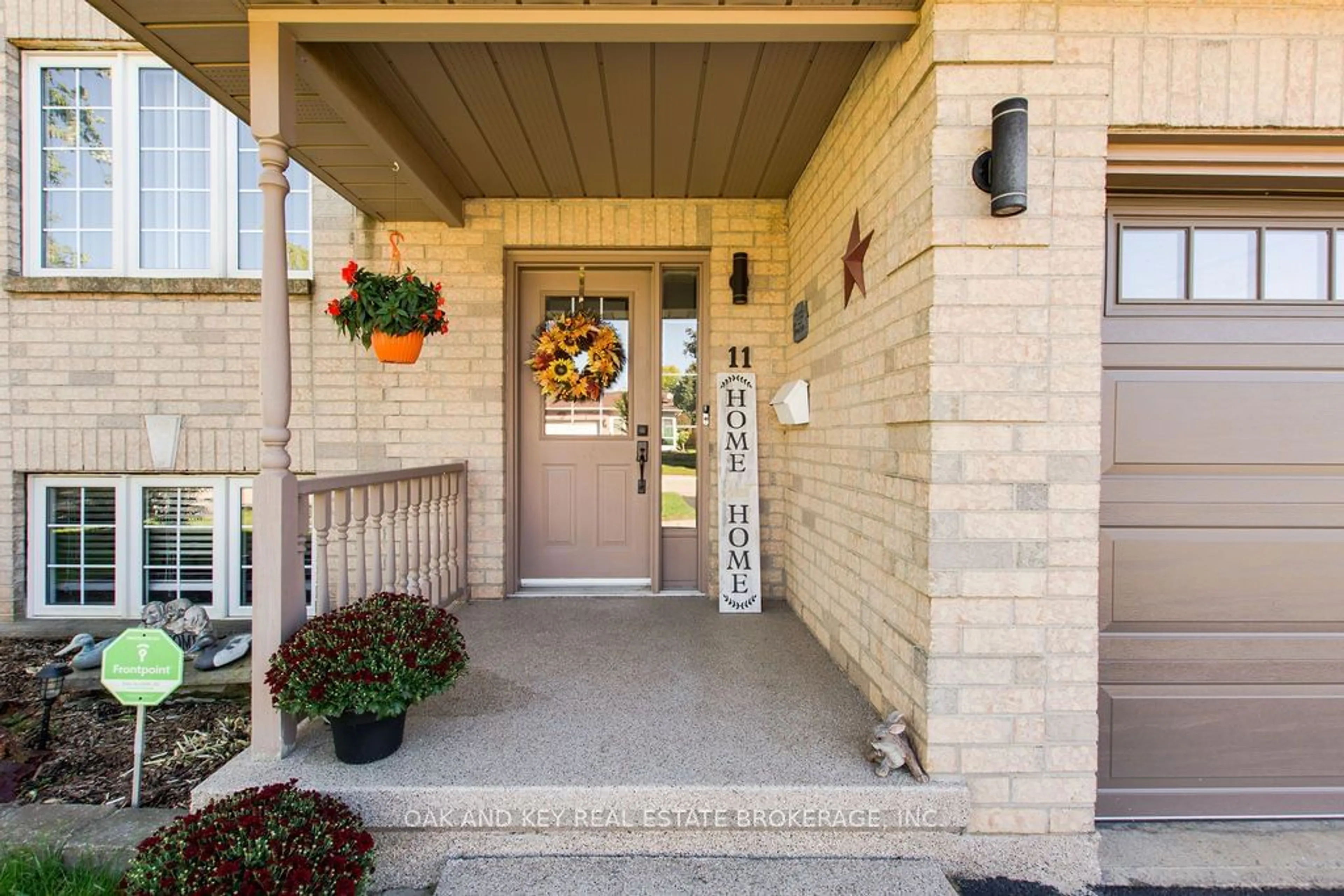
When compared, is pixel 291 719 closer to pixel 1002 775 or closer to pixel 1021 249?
pixel 1002 775

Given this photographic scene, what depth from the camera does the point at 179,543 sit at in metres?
4.07

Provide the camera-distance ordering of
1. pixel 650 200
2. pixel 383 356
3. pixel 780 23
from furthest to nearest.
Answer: pixel 650 200 < pixel 383 356 < pixel 780 23

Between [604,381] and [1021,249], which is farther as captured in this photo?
[604,381]

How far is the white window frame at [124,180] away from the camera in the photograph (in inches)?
156

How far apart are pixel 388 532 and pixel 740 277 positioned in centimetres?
240

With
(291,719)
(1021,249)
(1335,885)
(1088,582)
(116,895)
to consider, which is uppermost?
(1021,249)

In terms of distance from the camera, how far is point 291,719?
6.82ft

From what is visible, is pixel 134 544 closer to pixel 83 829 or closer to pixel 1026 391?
pixel 83 829

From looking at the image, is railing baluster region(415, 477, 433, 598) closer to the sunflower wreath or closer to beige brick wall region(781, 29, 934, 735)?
the sunflower wreath

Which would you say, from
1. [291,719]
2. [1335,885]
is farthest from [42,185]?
[1335,885]

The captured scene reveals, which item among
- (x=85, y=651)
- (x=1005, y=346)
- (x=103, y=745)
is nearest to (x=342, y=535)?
(x=103, y=745)

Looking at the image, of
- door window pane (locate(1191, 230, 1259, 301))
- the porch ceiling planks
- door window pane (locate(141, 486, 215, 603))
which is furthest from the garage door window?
door window pane (locate(141, 486, 215, 603))

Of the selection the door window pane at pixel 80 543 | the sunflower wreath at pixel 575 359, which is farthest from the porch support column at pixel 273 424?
the door window pane at pixel 80 543

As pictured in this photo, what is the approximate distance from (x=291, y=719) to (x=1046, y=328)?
2.67m
